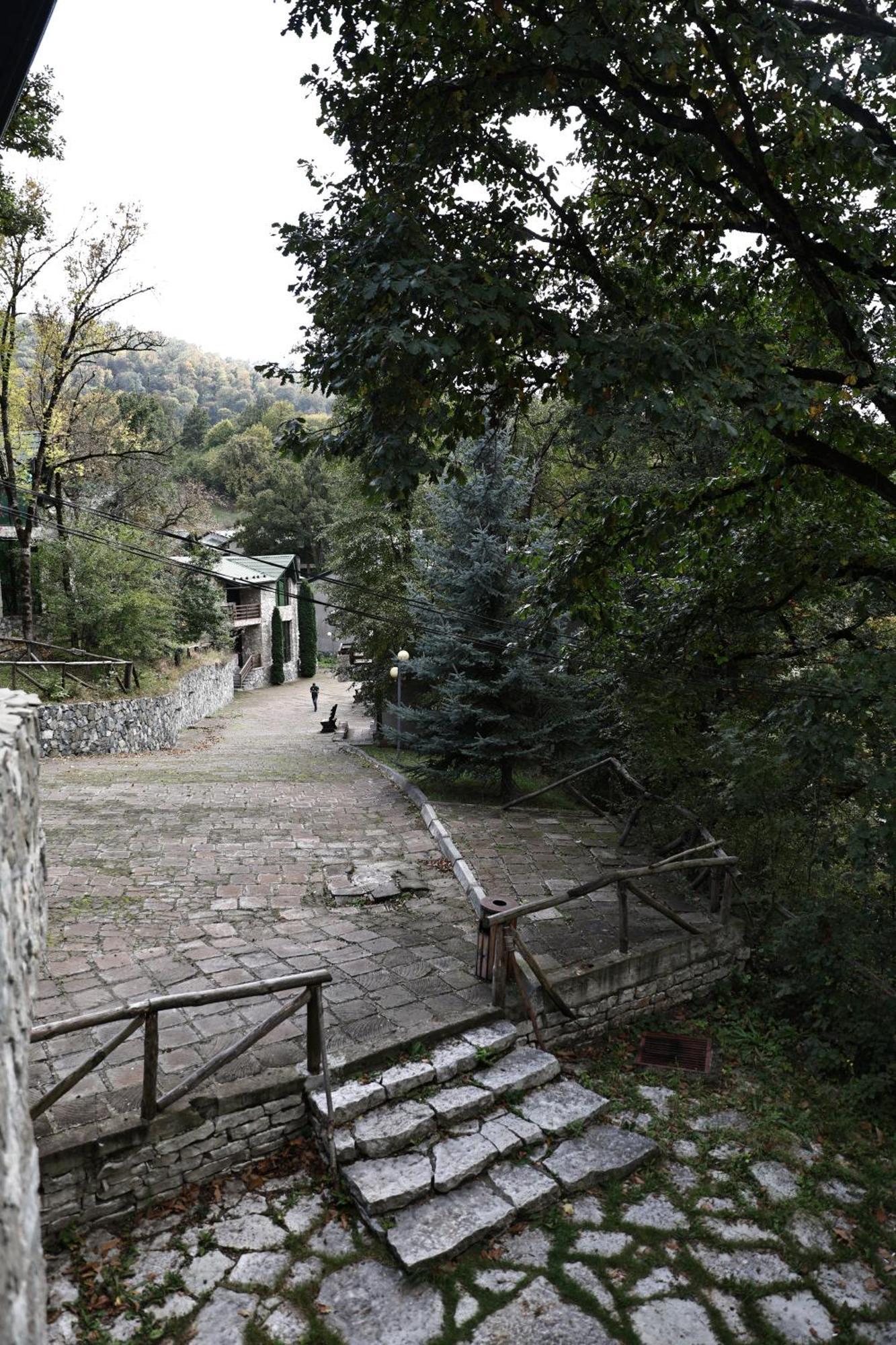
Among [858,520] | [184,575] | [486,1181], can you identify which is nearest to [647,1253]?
[486,1181]

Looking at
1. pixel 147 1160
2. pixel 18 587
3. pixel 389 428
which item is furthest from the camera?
pixel 18 587

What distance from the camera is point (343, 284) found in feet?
17.1

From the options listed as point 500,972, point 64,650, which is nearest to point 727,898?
point 500,972

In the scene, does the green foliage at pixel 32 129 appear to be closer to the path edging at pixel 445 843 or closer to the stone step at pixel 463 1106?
the path edging at pixel 445 843

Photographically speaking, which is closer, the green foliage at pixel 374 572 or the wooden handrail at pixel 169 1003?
the wooden handrail at pixel 169 1003

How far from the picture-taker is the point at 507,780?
11953 millimetres

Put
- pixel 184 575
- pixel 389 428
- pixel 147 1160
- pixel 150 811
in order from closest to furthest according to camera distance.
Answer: pixel 147 1160 → pixel 389 428 → pixel 150 811 → pixel 184 575

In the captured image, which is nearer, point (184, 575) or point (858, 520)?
point (858, 520)

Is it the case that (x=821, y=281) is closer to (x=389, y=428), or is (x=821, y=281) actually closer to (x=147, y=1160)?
(x=389, y=428)

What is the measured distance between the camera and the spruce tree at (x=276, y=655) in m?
38.2

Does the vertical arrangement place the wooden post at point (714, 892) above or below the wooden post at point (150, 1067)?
below

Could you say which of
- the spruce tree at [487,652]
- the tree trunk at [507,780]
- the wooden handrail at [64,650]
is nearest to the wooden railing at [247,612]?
the wooden handrail at [64,650]

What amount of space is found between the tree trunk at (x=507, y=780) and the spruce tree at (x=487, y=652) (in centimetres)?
1

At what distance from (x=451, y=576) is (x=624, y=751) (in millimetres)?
3612
